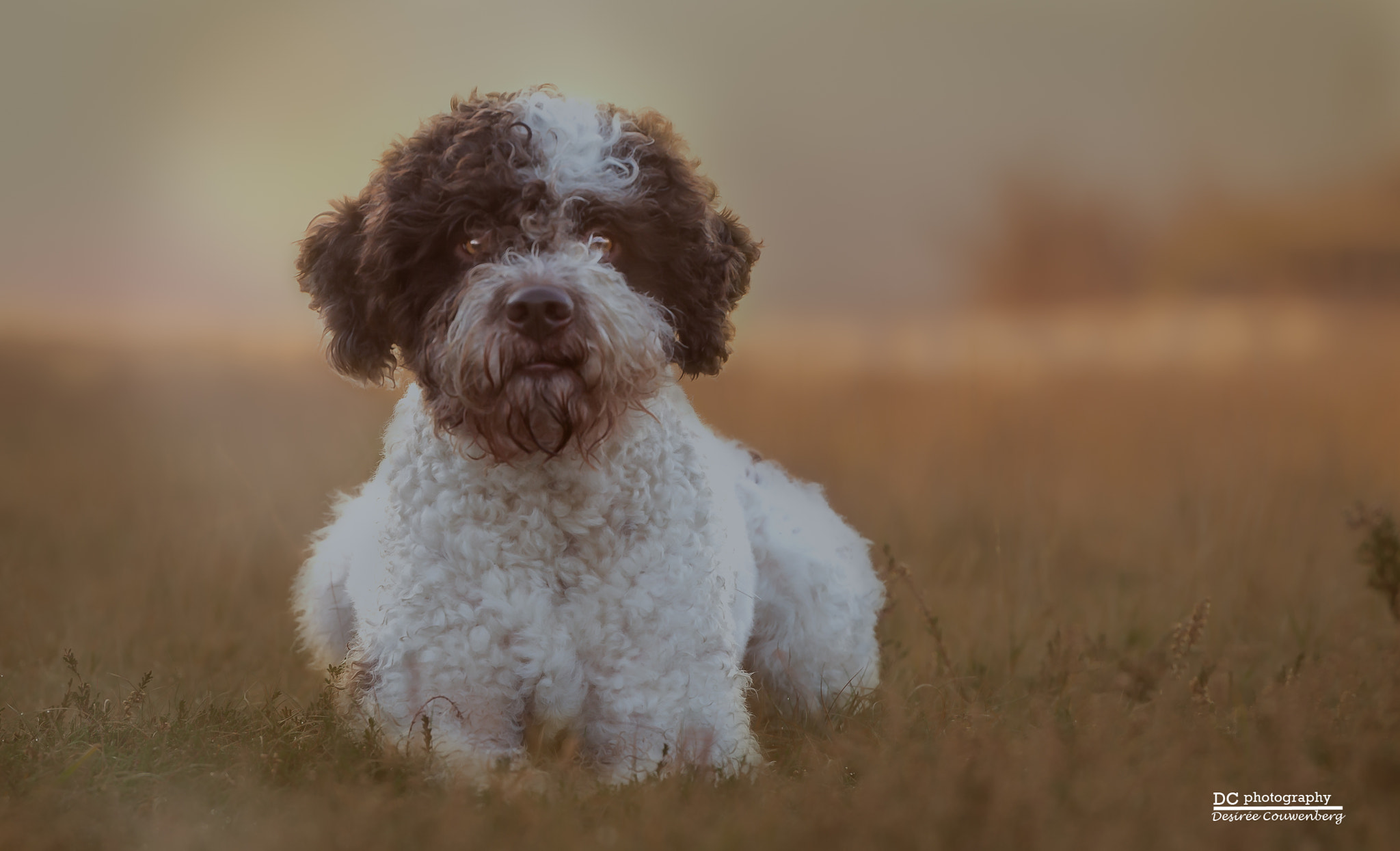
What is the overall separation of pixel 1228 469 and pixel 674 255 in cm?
474

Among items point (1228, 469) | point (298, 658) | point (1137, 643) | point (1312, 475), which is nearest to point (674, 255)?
point (298, 658)

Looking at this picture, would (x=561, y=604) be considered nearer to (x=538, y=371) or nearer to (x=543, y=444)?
(x=543, y=444)

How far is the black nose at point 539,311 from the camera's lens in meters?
3.34

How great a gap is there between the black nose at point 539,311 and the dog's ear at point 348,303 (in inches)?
30.0

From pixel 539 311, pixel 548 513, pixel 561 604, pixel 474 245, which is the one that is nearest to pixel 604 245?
pixel 474 245

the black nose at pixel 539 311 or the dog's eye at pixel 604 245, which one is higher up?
the dog's eye at pixel 604 245

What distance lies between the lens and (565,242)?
12.1 feet

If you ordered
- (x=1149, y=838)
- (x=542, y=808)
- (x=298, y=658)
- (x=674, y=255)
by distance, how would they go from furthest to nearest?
1. (x=298, y=658)
2. (x=674, y=255)
3. (x=542, y=808)
4. (x=1149, y=838)

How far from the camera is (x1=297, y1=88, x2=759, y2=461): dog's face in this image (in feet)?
11.3

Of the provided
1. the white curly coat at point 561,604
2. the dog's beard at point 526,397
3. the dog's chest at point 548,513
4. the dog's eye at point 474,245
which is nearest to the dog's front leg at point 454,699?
the white curly coat at point 561,604

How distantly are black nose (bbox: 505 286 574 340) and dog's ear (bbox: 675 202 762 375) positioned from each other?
0.72 m

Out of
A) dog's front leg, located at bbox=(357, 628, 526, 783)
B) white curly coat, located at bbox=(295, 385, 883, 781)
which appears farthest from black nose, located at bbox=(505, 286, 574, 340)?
dog's front leg, located at bbox=(357, 628, 526, 783)

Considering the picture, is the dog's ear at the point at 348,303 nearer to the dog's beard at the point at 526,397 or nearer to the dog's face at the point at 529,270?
the dog's face at the point at 529,270

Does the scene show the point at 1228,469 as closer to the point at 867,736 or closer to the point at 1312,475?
the point at 1312,475
